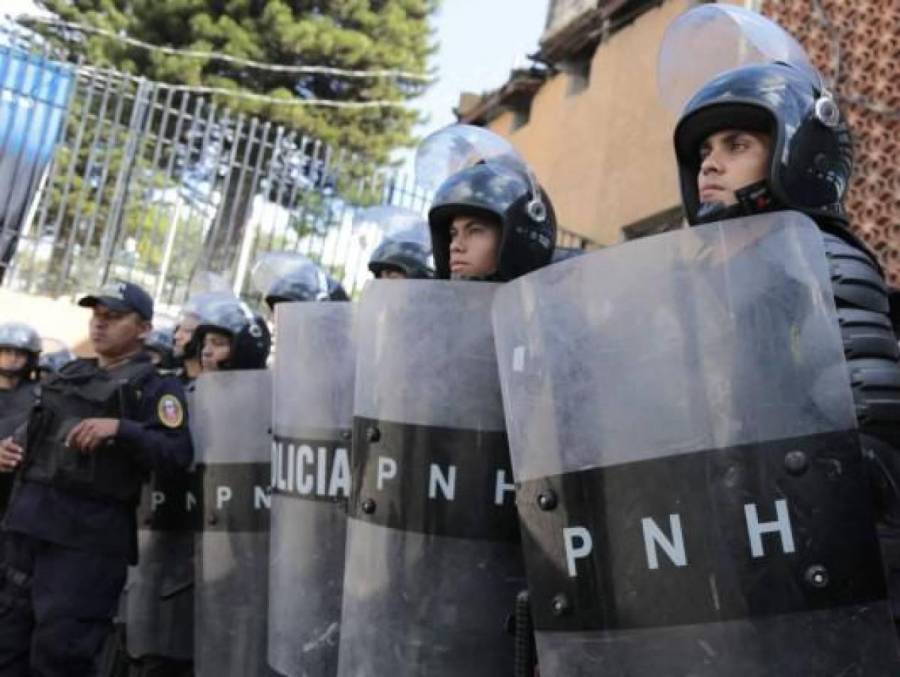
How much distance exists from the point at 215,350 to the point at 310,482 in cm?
174

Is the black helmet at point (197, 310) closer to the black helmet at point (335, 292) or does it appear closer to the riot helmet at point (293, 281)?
the riot helmet at point (293, 281)

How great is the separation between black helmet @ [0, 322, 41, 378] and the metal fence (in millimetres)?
3423

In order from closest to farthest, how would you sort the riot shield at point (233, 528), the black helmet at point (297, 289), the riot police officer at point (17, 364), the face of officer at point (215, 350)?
the riot shield at point (233, 528)
the face of officer at point (215, 350)
the black helmet at point (297, 289)
the riot police officer at point (17, 364)

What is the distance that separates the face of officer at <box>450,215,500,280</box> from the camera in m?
2.85

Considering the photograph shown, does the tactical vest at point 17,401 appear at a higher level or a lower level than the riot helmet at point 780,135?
higher

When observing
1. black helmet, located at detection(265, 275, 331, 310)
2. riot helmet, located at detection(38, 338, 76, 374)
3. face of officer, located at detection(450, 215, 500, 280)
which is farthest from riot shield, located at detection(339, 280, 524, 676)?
riot helmet, located at detection(38, 338, 76, 374)

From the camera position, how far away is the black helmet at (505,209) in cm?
284

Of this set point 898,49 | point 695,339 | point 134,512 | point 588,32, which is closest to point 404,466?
point 695,339

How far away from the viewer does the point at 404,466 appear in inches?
94.5

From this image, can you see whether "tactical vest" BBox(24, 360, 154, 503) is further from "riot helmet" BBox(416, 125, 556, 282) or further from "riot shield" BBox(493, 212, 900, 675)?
"riot shield" BBox(493, 212, 900, 675)

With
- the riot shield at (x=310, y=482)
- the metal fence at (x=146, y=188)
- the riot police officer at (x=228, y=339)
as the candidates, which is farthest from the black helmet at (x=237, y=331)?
the metal fence at (x=146, y=188)

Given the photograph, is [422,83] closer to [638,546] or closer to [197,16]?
[197,16]

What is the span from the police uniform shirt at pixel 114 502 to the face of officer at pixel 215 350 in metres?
0.49

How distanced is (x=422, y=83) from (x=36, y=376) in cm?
1733
